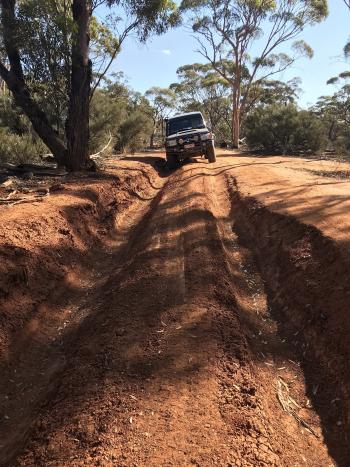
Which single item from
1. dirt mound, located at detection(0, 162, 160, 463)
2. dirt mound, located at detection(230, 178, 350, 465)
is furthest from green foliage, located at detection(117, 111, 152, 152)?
dirt mound, located at detection(230, 178, 350, 465)

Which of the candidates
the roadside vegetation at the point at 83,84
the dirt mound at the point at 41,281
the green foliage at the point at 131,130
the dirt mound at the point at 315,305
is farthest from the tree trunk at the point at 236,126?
the dirt mound at the point at 315,305

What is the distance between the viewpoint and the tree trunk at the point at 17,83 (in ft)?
37.3

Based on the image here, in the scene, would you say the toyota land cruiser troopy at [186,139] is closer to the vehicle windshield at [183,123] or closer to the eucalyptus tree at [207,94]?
the vehicle windshield at [183,123]

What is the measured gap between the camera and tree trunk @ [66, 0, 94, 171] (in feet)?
39.9

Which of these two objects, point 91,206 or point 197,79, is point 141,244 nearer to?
point 91,206

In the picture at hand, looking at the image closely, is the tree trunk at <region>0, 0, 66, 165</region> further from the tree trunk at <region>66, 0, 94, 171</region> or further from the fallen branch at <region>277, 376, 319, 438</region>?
the fallen branch at <region>277, 376, 319, 438</region>

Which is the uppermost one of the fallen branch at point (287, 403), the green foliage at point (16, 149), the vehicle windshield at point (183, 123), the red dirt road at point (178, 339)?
the vehicle windshield at point (183, 123)

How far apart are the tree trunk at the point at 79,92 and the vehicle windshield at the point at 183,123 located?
209 inches

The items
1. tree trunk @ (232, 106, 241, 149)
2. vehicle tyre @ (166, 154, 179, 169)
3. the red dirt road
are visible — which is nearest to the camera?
the red dirt road

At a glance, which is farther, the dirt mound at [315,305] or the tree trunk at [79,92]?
the tree trunk at [79,92]

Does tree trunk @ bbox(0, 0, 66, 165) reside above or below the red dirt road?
above

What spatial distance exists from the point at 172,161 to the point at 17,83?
Result: 7.46 metres

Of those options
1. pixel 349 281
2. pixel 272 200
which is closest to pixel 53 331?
pixel 349 281

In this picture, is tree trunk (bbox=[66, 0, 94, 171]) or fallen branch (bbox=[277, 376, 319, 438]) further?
tree trunk (bbox=[66, 0, 94, 171])
